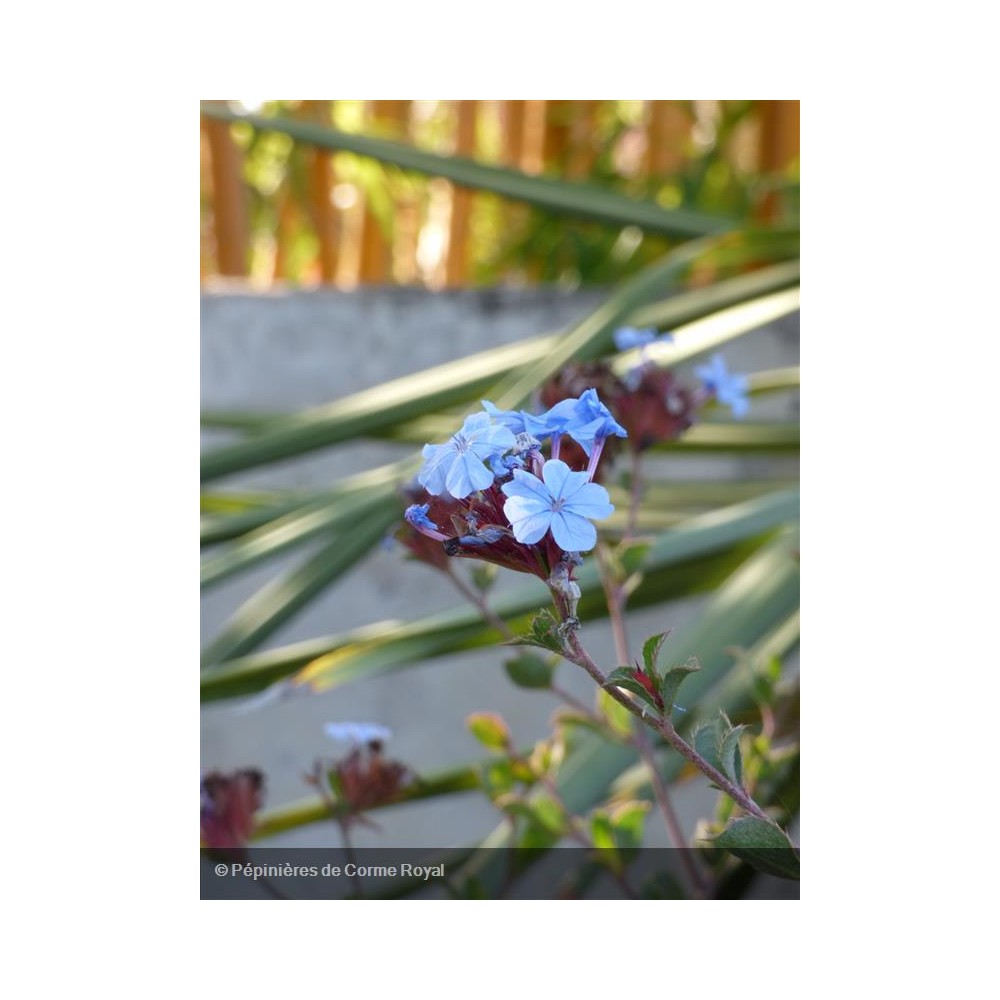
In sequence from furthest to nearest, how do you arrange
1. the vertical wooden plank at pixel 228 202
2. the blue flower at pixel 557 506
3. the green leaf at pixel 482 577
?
the vertical wooden plank at pixel 228 202
the green leaf at pixel 482 577
the blue flower at pixel 557 506

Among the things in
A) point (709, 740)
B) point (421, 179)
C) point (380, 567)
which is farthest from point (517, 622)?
point (421, 179)

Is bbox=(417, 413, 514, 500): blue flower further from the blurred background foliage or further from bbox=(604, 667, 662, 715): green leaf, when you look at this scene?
the blurred background foliage

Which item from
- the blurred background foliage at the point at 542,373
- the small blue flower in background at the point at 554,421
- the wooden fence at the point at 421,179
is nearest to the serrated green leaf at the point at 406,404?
the blurred background foliage at the point at 542,373

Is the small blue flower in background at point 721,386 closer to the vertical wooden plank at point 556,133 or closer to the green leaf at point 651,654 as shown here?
the green leaf at point 651,654

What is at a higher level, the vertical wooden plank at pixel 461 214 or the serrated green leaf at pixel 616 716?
the vertical wooden plank at pixel 461 214
